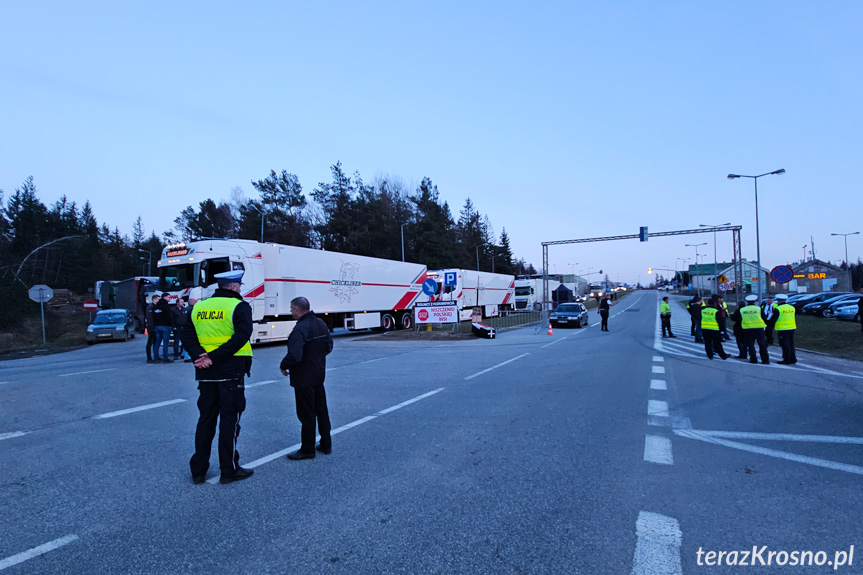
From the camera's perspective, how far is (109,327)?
2477 cm

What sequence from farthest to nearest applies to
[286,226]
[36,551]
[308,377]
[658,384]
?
[286,226]
[658,384]
[308,377]
[36,551]

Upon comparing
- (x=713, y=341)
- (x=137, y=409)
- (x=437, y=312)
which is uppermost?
(x=437, y=312)

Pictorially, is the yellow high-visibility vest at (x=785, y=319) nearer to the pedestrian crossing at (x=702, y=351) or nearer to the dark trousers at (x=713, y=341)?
the pedestrian crossing at (x=702, y=351)

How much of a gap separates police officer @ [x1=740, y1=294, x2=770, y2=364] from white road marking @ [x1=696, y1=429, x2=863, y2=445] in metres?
7.60

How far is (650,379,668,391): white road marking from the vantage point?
9173mm

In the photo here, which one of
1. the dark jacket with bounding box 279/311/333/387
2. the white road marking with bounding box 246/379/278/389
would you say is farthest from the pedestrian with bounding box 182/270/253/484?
the white road marking with bounding box 246/379/278/389

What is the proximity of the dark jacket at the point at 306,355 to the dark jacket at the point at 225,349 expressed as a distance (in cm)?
55

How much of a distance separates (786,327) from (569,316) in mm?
18136

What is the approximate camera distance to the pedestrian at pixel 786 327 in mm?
12117

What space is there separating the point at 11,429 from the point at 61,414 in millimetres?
872

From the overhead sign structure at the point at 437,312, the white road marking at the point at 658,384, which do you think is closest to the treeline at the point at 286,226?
the overhead sign structure at the point at 437,312

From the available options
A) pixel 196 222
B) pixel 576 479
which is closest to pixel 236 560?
pixel 576 479

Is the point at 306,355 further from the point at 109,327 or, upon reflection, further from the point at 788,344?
the point at 109,327

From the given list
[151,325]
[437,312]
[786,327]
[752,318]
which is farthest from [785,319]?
[151,325]
